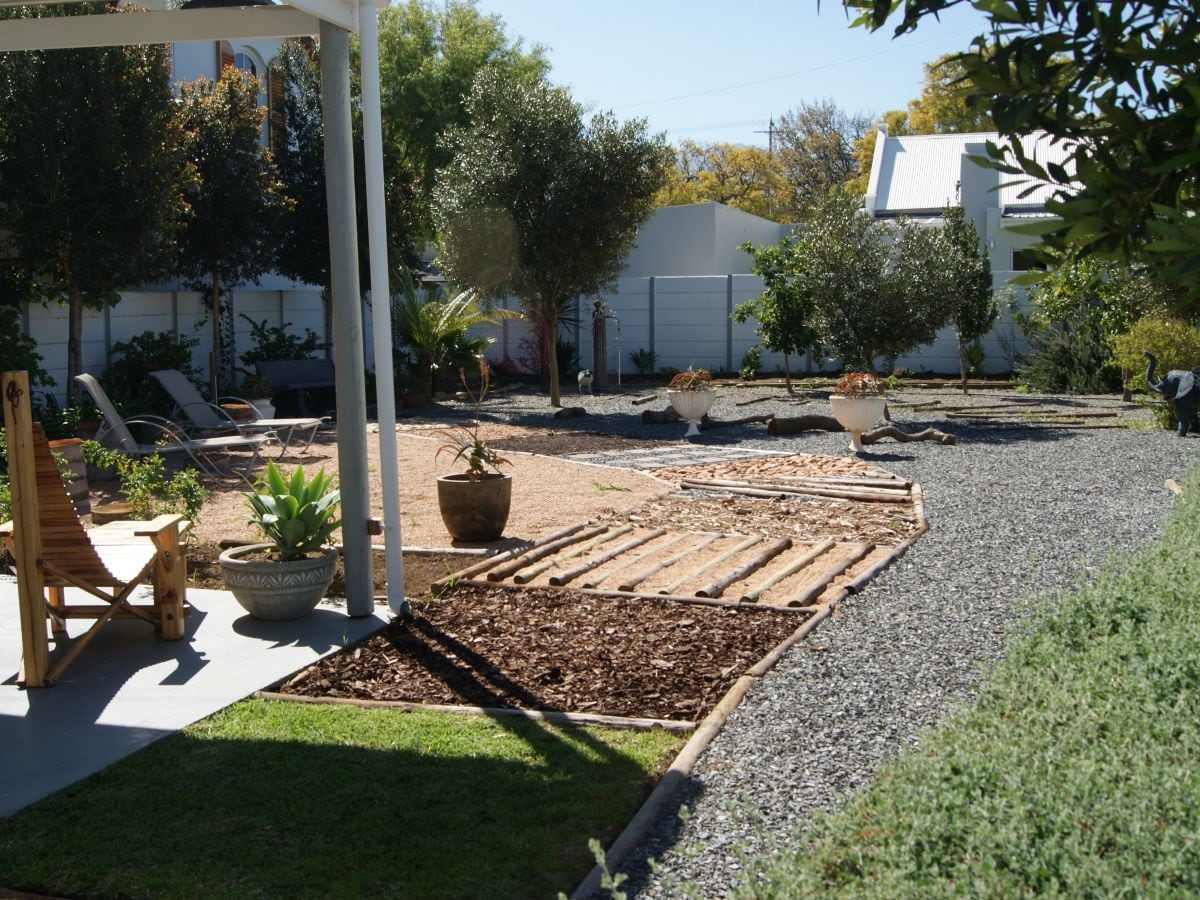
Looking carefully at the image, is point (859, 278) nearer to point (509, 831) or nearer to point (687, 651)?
point (687, 651)

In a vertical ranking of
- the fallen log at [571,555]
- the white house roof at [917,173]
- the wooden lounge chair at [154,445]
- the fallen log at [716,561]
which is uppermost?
the white house roof at [917,173]

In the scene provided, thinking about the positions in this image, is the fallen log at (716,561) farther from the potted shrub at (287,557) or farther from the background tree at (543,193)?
the background tree at (543,193)

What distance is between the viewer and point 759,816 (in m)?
3.88

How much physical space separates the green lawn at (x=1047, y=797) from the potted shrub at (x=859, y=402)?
29.3 ft

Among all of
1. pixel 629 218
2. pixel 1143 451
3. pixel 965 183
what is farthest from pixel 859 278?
pixel 965 183

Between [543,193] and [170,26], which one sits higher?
[543,193]

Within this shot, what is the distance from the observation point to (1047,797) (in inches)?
124

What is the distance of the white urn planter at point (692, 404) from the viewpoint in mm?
15586

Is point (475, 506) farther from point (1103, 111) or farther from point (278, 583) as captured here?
point (1103, 111)

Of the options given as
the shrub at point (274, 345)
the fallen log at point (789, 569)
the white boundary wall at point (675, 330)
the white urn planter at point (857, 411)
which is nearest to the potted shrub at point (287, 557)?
the fallen log at point (789, 569)

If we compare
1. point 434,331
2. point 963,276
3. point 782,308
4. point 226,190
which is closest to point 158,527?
point 226,190

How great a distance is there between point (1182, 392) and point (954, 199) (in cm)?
1778

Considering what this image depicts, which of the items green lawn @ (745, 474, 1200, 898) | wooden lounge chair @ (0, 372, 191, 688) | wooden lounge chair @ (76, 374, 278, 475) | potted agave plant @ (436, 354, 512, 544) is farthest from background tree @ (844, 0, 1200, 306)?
wooden lounge chair @ (76, 374, 278, 475)

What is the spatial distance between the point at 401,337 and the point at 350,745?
17.3 metres
